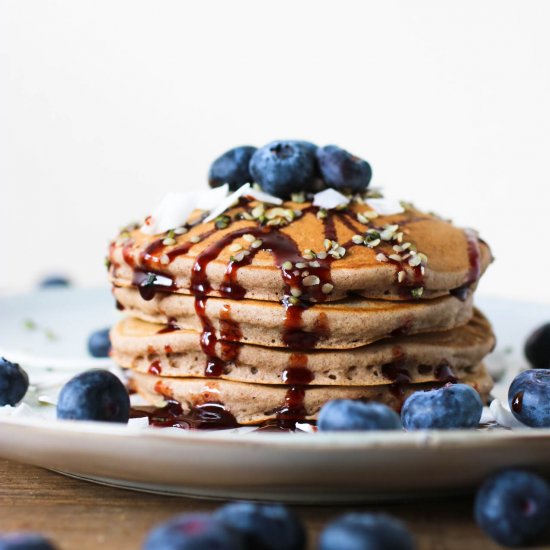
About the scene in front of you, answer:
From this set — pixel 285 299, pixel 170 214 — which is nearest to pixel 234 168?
pixel 170 214

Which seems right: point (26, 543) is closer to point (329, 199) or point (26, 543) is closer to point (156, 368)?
point (156, 368)

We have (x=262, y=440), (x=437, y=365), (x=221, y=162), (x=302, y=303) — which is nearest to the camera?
(x=262, y=440)

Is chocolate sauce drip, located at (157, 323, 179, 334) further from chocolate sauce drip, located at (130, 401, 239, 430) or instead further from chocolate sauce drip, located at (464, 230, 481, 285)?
chocolate sauce drip, located at (464, 230, 481, 285)

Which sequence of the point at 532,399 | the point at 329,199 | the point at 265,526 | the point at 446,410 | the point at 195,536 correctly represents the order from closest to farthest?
the point at 195,536
the point at 265,526
the point at 446,410
the point at 532,399
the point at 329,199

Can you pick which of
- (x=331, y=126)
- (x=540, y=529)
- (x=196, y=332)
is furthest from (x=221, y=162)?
(x=331, y=126)

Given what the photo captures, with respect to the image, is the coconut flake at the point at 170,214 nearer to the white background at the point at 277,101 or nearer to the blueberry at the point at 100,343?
the blueberry at the point at 100,343

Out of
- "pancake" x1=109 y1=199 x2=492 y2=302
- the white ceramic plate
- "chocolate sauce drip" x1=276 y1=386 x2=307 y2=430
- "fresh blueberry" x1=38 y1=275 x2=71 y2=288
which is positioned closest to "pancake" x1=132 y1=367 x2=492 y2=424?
"chocolate sauce drip" x1=276 y1=386 x2=307 y2=430

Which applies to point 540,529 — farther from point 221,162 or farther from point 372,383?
point 221,162
